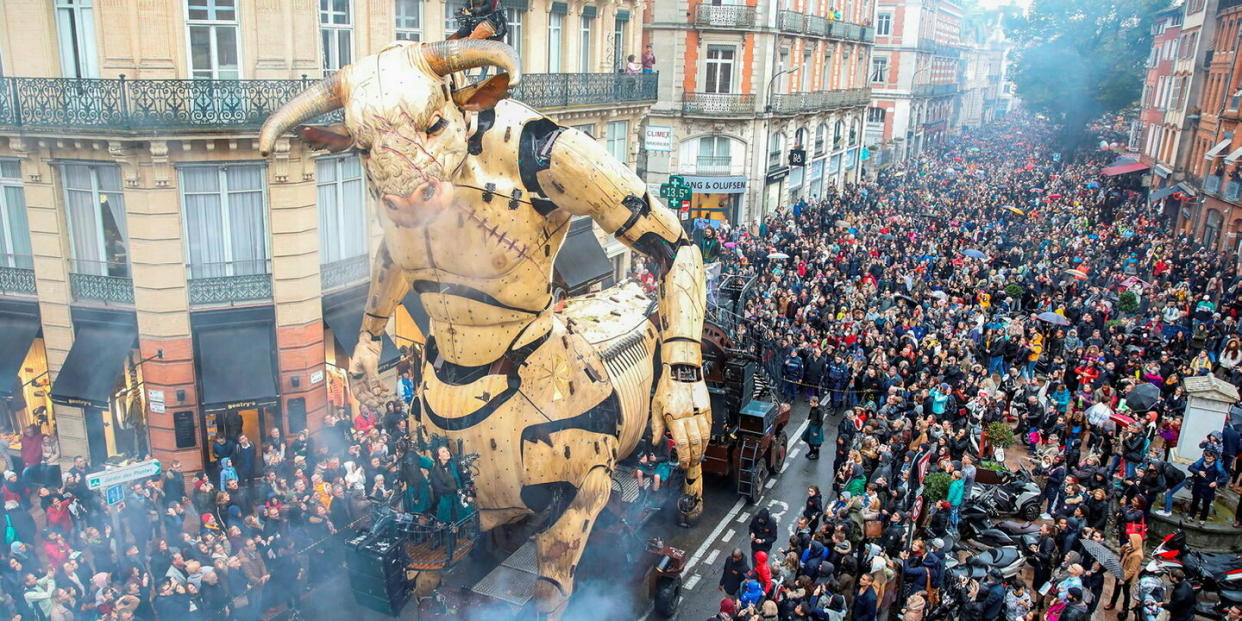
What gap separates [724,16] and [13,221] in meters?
27.6

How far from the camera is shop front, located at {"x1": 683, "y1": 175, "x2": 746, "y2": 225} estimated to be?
39.9 metres

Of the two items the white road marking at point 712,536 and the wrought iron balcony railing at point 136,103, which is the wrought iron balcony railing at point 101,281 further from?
the white road marking at point 712,536

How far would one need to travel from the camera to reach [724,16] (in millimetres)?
38000

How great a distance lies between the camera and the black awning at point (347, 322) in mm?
18219

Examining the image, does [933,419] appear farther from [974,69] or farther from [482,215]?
[974,69]

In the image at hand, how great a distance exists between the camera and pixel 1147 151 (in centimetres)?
5412

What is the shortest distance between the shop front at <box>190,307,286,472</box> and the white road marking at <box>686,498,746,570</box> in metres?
8.22

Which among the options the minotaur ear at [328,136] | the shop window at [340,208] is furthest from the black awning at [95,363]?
the minotaur ear at [328,136]

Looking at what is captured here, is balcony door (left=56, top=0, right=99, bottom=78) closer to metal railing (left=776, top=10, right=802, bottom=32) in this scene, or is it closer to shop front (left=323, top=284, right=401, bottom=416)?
shop front (left=323, top=284, right=401, bottom=416)

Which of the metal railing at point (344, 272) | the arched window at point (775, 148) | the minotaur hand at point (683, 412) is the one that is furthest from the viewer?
the arched window at point (775, 148)

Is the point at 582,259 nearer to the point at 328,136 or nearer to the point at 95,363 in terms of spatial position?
the point at 95,363

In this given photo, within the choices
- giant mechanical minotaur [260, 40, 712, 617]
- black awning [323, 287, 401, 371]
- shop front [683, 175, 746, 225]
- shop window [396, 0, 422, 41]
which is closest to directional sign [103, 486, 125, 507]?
black awning [323, 287, 401, 371]

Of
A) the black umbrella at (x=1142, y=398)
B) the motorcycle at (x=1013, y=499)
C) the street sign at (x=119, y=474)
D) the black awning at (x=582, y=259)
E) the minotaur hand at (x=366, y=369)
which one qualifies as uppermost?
the minotaur hand at (x=366, y=369)

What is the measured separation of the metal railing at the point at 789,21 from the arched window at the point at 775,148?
4.54 metres
